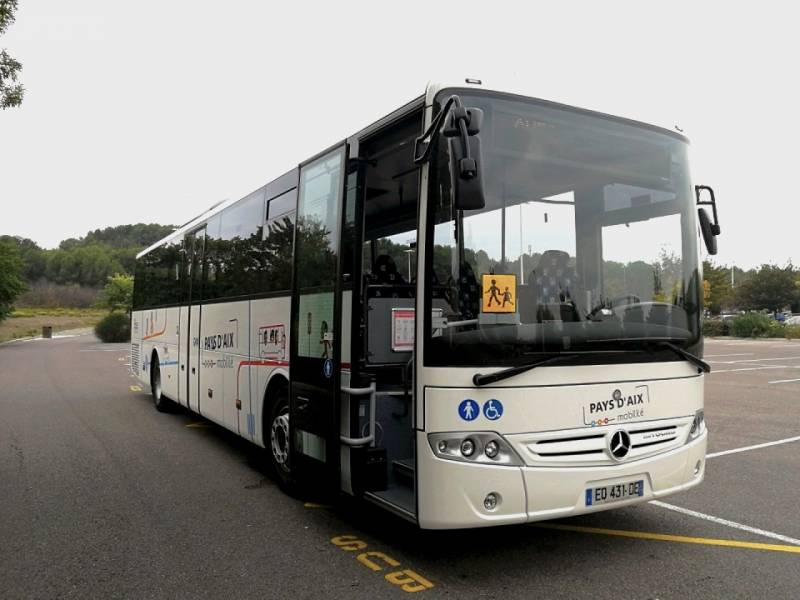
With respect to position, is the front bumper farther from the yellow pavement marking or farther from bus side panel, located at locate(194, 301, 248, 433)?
bus side panel, located at locate(194, 301, 248, 433)

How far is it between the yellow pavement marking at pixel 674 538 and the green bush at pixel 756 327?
41271mm

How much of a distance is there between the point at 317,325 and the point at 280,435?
153cm

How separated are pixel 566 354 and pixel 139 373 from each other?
442 inches

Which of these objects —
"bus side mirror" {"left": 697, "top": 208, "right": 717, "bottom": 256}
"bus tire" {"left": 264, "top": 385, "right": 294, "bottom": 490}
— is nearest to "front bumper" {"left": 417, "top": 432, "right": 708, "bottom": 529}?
"bus side mirror" {"left": 697, "top": 208, "right": 717, "bottom": 256}

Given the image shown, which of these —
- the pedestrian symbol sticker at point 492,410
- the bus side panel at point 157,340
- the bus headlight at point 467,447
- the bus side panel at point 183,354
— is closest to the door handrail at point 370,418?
the bus headlight at point 467,447

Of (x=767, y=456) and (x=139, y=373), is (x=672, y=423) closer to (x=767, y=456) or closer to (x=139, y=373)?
(x=767, y=456)

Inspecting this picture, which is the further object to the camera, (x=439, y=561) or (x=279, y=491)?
(x=279, y=491)

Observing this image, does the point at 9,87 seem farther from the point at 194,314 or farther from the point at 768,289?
the point at 768,289

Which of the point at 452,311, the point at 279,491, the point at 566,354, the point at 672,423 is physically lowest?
the point at 279,491

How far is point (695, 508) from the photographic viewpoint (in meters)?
5.90

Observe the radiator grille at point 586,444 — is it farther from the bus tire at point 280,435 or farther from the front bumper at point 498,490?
the bus tire at point 280,435

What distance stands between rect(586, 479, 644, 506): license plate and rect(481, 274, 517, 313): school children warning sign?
127 cm

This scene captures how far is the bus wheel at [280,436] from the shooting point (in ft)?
20.6

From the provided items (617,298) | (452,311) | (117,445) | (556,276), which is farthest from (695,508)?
(117,445)
